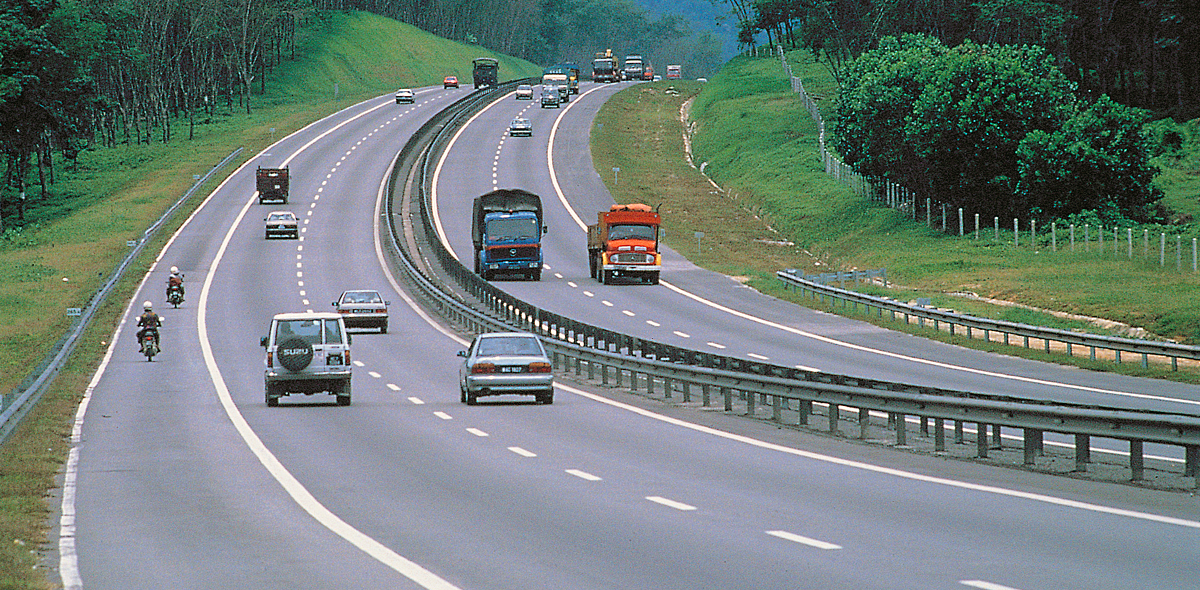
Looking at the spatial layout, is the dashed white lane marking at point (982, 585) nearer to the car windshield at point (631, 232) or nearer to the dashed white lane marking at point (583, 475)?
the dashed white lane marking at point (583, 475)

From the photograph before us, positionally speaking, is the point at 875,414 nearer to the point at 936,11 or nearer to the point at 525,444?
the point at 525,444

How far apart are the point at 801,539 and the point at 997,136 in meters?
55.9

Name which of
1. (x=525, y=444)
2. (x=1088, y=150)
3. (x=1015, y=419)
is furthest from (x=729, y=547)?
(x=1088, y=150)

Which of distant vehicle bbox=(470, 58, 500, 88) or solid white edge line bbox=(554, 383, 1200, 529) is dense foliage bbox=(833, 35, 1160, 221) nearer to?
solid white edge line bbox=(554, 383, 1200, 529)

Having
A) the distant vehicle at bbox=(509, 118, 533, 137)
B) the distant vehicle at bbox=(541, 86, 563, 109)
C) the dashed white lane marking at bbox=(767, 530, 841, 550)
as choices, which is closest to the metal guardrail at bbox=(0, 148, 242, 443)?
the dashed white lane marking at bbox=(767, 530, 841, 550)

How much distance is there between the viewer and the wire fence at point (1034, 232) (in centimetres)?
Answer: 5319

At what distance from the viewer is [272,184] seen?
8856cm

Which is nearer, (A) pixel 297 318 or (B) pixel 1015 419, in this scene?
(B) pixel 1015 419

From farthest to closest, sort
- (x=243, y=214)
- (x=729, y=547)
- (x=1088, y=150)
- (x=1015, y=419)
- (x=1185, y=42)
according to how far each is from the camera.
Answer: (x=243, y=214) < (x=1185, y=42) < (x=1088, y=150) < (x=1015, y=419) < (x=729, y=547)

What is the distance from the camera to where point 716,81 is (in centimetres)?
14862

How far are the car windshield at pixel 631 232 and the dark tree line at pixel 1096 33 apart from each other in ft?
114

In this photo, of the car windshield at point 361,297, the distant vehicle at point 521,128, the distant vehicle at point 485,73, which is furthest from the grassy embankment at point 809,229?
the distant vehicle at point 485,73

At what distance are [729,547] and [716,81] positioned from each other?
137706mm

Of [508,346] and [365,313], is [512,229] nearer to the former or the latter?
[365,313]
